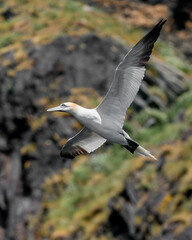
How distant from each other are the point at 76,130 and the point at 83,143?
614cm

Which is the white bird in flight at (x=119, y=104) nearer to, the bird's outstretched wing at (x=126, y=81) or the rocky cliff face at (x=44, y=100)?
the bird's outstretched wing at (x=126, y=81)

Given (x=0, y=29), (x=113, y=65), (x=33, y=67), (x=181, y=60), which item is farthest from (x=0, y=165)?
(x=181, y=60)

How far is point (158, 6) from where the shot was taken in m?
20.4

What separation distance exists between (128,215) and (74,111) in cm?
458

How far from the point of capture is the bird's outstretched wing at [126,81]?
7.17 metres

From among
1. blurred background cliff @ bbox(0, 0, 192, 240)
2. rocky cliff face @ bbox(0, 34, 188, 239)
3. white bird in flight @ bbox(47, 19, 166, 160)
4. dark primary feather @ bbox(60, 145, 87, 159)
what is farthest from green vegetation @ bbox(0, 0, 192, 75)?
white bird in flight @ bbox(47, 19, 166, 160)

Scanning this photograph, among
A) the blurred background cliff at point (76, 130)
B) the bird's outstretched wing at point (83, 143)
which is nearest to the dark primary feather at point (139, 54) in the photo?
the bird's outstretched wing at point (83, 143)

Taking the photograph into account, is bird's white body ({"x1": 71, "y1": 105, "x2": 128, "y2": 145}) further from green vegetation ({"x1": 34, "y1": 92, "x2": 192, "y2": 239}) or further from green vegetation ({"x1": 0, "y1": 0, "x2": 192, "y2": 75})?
green vegetation ({"x1": 0, "y1": 0, "x2": 192, "y2": 75})

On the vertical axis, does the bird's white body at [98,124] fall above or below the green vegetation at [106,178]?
above

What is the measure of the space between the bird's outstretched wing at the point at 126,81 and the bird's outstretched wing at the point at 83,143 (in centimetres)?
84

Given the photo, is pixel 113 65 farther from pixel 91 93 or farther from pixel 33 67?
pixel 33 67

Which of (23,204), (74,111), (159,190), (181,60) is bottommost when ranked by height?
(23,204)

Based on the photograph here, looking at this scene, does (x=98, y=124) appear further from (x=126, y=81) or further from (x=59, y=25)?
(x=59, y=25)

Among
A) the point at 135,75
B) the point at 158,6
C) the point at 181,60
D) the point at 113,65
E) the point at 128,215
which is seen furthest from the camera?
the point at 158,6
